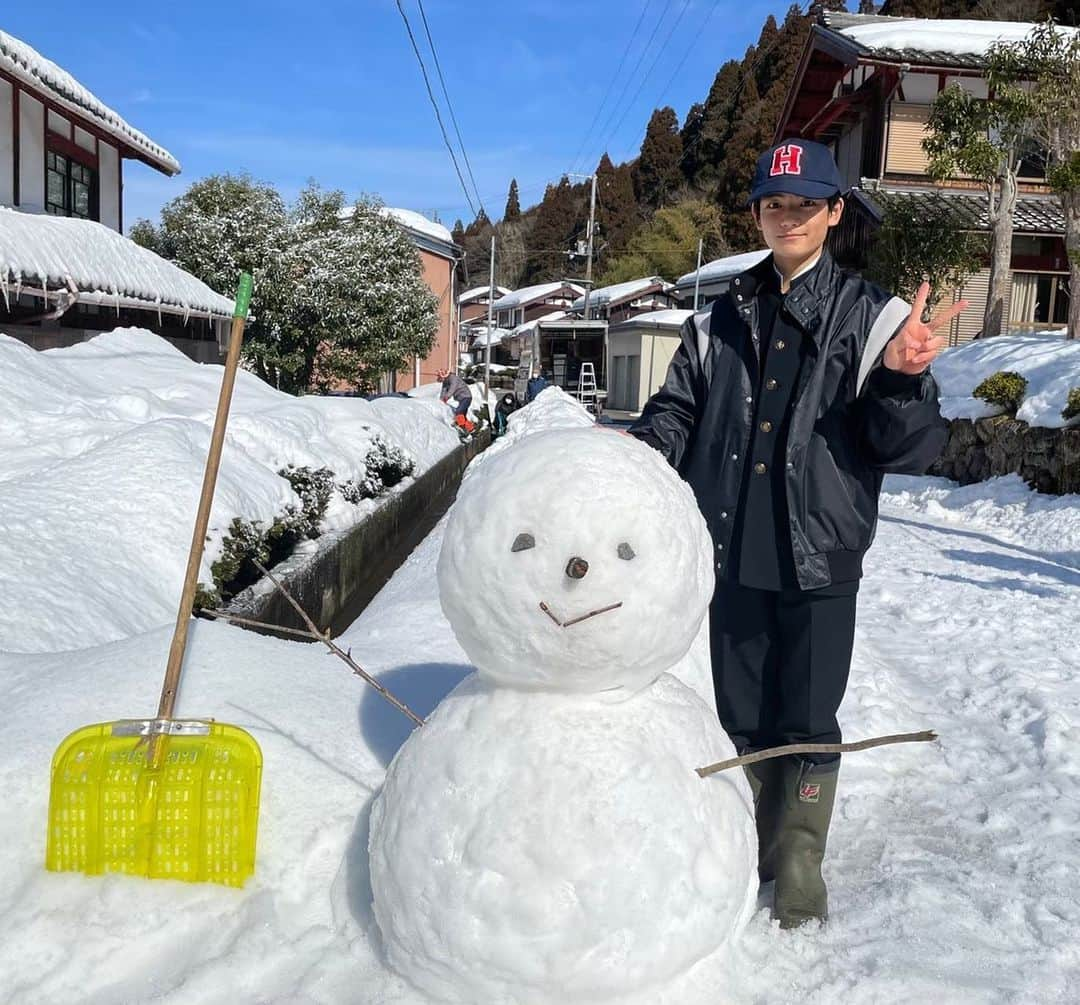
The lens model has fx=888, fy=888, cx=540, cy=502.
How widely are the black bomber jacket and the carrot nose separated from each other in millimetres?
841

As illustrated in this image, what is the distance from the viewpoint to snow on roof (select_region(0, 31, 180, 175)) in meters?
9.42

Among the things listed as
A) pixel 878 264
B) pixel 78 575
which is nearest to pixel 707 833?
pixel 78 575

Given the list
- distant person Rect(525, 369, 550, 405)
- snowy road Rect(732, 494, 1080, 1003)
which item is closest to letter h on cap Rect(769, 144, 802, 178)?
snowy road Rect(732, 494, 1080, 1003)

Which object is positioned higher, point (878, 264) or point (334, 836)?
point (878, 264)

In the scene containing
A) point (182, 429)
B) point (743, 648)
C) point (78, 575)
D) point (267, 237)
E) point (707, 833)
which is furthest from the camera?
point (267, 237)

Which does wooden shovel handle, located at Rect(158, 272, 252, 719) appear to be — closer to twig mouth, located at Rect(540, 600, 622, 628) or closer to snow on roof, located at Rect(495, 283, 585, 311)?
twig mouth, located at Rect(540, 600, 622, 628)

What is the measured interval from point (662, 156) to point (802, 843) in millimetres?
56996

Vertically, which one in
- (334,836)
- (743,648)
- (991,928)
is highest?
(743,648)

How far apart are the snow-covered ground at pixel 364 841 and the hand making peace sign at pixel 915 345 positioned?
1.02m

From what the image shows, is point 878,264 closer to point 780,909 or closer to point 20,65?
point 20,65

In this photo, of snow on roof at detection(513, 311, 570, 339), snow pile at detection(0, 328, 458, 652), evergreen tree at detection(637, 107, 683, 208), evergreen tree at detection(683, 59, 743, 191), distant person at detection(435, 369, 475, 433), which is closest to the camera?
snow pile at detection(0, 328, 458, 652)

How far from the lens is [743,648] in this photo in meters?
2.46

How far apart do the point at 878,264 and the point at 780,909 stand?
15720mm

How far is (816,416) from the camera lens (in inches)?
89.4
